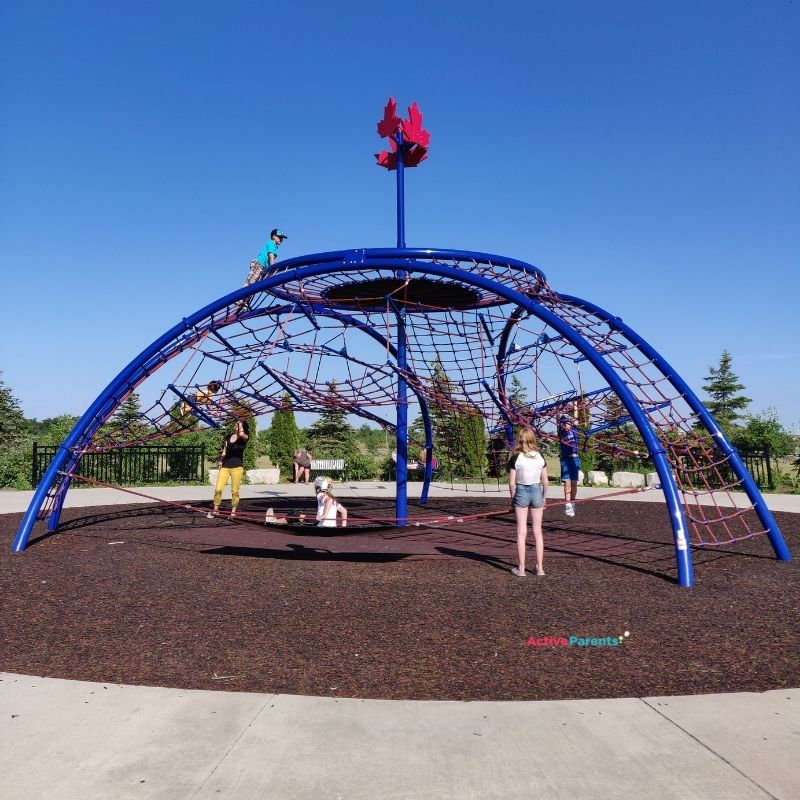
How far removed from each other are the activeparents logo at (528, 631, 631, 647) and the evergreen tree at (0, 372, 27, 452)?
3673 cm

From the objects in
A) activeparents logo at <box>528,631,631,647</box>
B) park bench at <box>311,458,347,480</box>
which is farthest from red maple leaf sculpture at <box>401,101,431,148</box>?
park bench at <box>311,458,347,480</box>

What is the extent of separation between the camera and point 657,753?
2904 mm

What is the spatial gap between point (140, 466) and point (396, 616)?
18.5 m

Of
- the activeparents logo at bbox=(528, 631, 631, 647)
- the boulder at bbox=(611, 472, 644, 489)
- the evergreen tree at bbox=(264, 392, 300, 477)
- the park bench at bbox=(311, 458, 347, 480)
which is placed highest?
the evergreen tree at bbox=(264, 392, 300, 477)

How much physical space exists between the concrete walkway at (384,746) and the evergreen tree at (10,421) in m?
36.6

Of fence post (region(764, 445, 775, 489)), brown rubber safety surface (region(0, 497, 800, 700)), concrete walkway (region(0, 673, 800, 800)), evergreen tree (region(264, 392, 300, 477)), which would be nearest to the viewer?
concrete walkway (region(0, 673, 800, 800))

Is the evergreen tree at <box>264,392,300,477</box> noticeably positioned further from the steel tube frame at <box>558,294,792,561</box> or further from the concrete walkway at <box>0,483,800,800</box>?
the concrete walkway at <box>0,483,800,800</box>

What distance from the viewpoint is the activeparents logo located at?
15.1ft

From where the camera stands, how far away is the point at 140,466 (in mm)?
21844

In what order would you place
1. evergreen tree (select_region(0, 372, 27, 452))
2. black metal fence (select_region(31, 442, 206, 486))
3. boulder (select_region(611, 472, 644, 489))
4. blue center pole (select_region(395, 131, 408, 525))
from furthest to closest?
1. evergreen tree (select_region(0, 372, 27, 452))
2. boulder (select_region(611, 472, 644, 489))
3. black metal fence (select_region(31, 442, 206, 486))
4. blue center pole (select_region(395, 131, 408, 525))

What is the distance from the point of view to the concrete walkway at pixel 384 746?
2617 millimetres

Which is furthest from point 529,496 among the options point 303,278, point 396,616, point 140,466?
point 140,466

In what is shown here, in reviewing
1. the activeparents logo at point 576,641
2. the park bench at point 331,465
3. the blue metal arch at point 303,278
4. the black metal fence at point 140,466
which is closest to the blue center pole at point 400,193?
the blue metal arch at point 303,278

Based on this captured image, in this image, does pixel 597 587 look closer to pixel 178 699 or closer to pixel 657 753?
pixel 657 753
